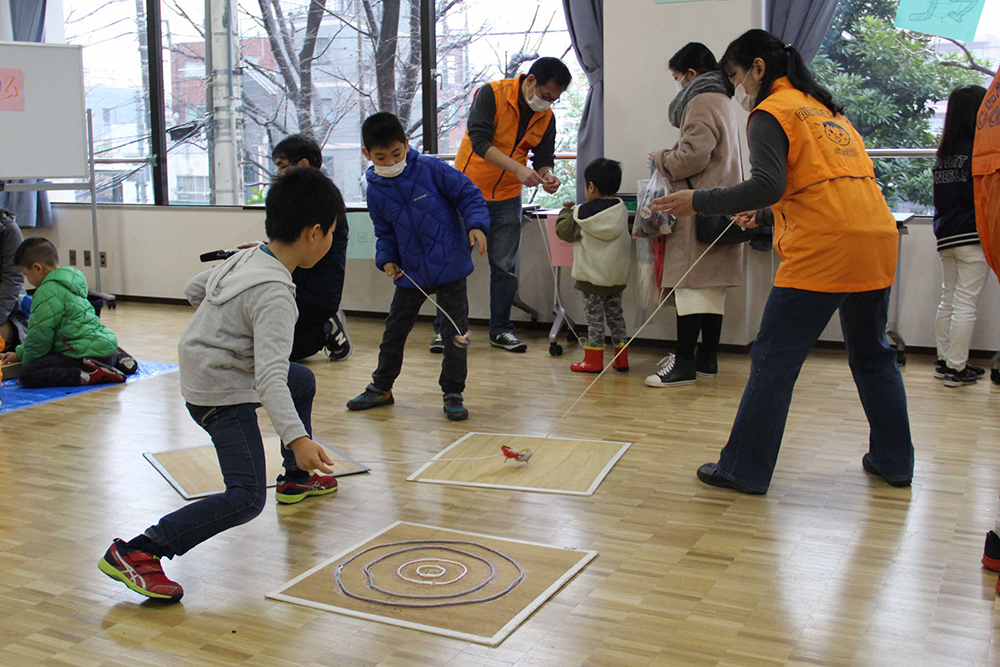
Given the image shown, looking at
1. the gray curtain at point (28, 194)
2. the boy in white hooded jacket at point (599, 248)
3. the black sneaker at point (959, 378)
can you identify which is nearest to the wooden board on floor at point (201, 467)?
the boy in white hooded jacket at point (599, 248)

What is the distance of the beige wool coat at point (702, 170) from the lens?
375 centimetres

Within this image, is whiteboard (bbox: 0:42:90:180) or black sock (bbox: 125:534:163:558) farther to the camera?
whiteboard (bbox: 0:42:90:180)

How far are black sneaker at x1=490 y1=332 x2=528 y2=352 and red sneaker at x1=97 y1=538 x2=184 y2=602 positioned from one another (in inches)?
114

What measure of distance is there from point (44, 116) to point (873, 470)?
5.01 m

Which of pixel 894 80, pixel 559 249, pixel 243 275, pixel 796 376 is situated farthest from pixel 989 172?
pixel 894 80

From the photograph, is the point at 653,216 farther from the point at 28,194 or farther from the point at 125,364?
the point at 28,194

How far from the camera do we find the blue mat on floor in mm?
3812

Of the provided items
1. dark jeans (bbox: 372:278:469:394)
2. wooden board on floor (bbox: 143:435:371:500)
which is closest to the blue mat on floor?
wooden board on floor (bbox: 143:435:371:500)

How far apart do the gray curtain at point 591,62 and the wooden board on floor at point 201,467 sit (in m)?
2.58

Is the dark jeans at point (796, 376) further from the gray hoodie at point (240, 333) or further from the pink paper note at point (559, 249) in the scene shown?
the pink paper note at point (559, 249)

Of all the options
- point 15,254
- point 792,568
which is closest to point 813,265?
point 792,568

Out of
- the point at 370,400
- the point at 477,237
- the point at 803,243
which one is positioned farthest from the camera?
the point at 370,400

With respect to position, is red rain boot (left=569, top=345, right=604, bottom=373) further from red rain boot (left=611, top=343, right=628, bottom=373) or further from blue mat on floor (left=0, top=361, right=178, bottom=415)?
blue mat on floor (left=0, top=361, right=178, bottom=415)

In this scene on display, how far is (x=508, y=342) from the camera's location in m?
4.81
